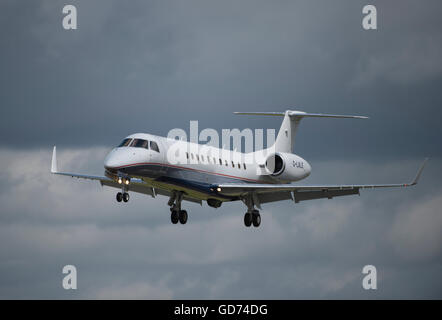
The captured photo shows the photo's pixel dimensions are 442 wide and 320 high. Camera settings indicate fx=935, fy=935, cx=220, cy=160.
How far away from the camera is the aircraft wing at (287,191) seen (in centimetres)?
4691

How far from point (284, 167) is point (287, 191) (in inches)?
82.9

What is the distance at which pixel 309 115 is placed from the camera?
5528cm

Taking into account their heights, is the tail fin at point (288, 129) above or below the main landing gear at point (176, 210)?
above

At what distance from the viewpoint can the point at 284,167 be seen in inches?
2019

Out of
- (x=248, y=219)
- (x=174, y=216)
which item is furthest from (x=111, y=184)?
(x=248, y=219)

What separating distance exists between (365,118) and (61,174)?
16624 mm

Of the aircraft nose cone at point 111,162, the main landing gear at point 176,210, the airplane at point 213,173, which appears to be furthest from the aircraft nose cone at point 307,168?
the aircraft nose cone at point 111,162

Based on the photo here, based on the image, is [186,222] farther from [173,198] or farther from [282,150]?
[282,150]

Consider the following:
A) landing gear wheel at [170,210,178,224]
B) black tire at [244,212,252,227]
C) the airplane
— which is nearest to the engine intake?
the airplane

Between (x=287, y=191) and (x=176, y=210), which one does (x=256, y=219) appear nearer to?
(x=287, y=191)

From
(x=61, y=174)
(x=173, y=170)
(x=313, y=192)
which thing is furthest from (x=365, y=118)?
(x=61, y=174)

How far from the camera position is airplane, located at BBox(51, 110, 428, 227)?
4291 cm

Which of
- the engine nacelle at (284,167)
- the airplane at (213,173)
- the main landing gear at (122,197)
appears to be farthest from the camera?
the engine nacelle at (284,167)

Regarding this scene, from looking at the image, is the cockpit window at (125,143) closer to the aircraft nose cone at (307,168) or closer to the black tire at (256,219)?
the black tire at (256,219)
